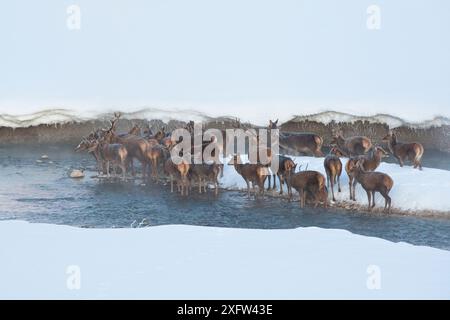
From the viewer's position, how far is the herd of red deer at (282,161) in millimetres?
7055

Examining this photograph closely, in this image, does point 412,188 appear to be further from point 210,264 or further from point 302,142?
point 210,264

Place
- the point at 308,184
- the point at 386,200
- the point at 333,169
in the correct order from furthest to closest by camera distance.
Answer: the point at 333,169, the point at 308,184, the point at 386,200

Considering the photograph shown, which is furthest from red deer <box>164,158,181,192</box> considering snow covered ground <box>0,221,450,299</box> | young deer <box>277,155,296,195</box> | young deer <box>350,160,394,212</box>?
young deer <box>350,160,394,212</box>

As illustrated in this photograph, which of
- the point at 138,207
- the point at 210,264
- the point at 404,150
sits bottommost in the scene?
the point at 210,264

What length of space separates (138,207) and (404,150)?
278 cm

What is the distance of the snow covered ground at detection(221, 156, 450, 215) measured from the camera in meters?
6.71

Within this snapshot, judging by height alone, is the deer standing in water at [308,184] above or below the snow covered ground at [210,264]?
above

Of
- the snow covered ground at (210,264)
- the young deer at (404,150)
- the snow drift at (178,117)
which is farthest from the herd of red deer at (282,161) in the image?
the snow covered ground at (210,264)

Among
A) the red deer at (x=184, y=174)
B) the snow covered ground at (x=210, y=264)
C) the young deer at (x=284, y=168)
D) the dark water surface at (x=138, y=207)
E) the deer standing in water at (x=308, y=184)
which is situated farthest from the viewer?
the young deer at (x=284, y=168)

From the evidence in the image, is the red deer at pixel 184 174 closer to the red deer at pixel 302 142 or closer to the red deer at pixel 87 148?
the red deer at pixel 87 148

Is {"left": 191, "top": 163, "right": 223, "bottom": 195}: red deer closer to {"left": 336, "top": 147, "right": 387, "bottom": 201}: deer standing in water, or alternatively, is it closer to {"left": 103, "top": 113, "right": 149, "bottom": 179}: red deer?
{"left": 103, "top": 113, "right": 149, "bottom": 179}: red deer

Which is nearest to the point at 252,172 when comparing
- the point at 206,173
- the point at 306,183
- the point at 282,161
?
the point at 282,161

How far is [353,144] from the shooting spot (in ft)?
24.2
